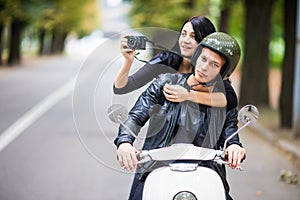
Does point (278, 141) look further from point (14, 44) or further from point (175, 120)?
point (14, 44)

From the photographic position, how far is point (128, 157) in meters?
2.85

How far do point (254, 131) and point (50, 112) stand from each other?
17.3ft

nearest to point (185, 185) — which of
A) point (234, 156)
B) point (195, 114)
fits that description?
point (234, 156)

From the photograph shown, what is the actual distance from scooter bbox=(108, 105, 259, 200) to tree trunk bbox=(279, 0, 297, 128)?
31.2ft

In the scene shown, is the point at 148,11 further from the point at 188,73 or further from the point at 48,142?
the point at 188,73

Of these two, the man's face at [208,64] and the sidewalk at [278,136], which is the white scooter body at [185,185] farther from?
the sidewalk at [278,136]

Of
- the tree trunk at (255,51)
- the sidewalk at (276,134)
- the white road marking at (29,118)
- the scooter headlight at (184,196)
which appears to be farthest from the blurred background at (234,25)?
the white road marking at (29,118)

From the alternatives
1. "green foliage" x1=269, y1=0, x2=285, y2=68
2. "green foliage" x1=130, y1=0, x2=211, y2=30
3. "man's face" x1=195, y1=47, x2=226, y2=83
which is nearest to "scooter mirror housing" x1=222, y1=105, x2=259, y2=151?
"man's face" x1=195, y1=47, x2=226, y2=83

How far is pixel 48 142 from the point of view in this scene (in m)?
10.2

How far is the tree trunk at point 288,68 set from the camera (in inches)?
480

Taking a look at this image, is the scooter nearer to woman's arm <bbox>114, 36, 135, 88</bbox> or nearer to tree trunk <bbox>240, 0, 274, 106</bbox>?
woman's arm <bbox>114, 36, 135, 88</bbox>

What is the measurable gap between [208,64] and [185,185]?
61 cm

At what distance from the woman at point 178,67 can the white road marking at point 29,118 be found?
6419 millimetres

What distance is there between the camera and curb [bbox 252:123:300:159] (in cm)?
956
